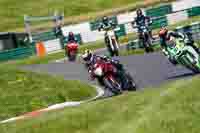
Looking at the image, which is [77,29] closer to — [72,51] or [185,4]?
[185,4]

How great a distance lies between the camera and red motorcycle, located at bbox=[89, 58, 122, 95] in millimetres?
16188

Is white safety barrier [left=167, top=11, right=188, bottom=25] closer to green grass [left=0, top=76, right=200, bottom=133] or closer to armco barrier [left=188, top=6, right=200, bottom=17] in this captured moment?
armco barrier [left=188, top=6, right=200, bottom=17]

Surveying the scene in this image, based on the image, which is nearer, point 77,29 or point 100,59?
point 100,59

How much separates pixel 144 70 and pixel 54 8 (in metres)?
47.7

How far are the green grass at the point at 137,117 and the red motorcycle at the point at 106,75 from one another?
5.71m

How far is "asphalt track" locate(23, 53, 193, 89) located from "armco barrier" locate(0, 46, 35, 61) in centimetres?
1011

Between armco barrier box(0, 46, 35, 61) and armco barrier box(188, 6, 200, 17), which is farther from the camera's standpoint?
armco barrier box(188, 6, 200, 17)

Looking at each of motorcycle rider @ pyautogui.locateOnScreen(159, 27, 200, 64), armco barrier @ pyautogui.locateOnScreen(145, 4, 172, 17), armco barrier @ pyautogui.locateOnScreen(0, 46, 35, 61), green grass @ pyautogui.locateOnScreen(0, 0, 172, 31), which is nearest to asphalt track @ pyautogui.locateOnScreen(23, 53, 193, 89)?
motorcycle rider @ pyautogui.locateOnScreen(159, 27, 200, 64)

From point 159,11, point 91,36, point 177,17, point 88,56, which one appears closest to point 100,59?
point 88,56

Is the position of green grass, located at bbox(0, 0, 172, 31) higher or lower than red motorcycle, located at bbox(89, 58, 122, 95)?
lower

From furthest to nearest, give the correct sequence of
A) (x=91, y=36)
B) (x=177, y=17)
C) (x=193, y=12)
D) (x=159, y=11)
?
(x=159, y=11) → (x=91, y=36) → (x=193, y=12) → (x=177, y=17)

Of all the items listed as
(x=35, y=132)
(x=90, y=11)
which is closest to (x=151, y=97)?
(x=35, y=132)

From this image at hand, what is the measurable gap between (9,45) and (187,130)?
1342 inches

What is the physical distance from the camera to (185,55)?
16.9 meters
